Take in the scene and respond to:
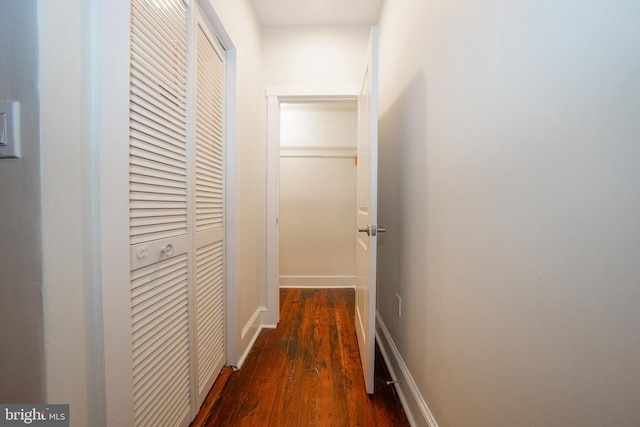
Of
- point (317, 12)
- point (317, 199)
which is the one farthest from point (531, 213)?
point (317, 199)

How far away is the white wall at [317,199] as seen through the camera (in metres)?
3.15

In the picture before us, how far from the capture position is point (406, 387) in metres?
1.26

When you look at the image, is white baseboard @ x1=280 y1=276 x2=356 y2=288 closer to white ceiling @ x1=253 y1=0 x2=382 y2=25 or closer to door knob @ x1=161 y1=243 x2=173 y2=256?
door knob @ x1=161 y1=243 x2=173 y2=256

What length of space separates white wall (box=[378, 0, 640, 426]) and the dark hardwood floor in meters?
0.41

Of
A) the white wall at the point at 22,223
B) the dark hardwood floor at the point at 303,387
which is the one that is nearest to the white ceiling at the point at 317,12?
the white wall at the point at 22,223

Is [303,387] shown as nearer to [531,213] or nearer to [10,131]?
[531,213]

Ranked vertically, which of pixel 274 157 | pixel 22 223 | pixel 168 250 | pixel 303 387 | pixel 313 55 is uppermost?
pixel 313 55

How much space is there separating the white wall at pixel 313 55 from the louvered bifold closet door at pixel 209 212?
2.62ft

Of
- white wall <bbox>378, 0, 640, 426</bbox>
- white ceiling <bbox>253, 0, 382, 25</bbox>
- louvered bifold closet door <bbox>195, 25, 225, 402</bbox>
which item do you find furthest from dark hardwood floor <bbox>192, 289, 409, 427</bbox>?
white ceiling <bbox>253, 0, 382, 25</bbox>

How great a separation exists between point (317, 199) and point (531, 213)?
8.79 feet

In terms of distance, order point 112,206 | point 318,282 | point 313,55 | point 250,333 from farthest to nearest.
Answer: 1. point 318,282
2. point 313,55
3. point 250,333
4. point 112,206

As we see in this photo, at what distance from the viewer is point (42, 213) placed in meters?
0.51

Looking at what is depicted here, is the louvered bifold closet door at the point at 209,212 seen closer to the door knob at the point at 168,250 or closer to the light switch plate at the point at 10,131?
the door knob at the point at 168,250

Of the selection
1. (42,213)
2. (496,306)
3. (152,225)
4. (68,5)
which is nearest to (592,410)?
(496,306)
